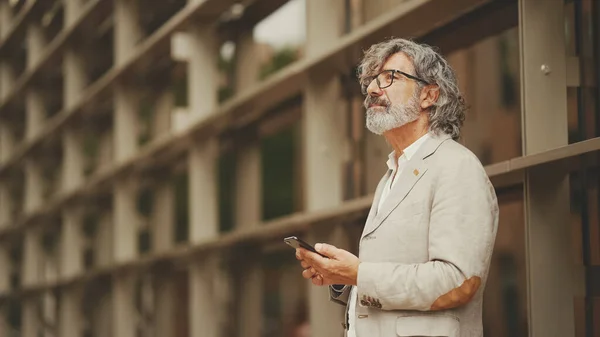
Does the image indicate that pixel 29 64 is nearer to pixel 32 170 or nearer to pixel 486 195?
pixel 32 170

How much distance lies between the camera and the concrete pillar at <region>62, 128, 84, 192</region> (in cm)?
1002

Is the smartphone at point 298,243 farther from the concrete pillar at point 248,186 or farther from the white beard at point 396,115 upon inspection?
the concrete pillar at point 248,186

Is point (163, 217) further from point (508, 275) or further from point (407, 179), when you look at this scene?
point (407, 179)

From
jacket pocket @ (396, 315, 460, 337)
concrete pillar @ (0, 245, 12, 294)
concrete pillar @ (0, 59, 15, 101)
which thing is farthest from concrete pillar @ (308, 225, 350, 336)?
concrete pillar @ (0, 59, 15, 101)

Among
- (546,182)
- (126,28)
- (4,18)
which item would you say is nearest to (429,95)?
(546,182)

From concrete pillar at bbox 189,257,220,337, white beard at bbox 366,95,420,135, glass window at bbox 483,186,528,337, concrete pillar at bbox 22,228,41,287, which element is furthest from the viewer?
concrete pillar at bbox 22,228,41,287

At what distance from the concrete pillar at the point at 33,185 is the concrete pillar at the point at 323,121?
234 inches

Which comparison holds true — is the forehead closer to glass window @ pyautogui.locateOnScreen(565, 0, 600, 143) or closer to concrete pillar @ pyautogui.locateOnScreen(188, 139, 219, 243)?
glass window @ pyautogui.locateOnScreen(565, 0, 600, 143)

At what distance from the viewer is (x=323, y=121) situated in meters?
5.70

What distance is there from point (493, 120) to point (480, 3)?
2100 mm

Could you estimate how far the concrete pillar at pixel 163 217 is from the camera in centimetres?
877

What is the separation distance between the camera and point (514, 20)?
450 centimetres

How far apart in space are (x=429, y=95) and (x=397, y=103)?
0.33ft

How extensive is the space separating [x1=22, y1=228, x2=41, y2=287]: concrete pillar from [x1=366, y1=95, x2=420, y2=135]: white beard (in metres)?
8.47
